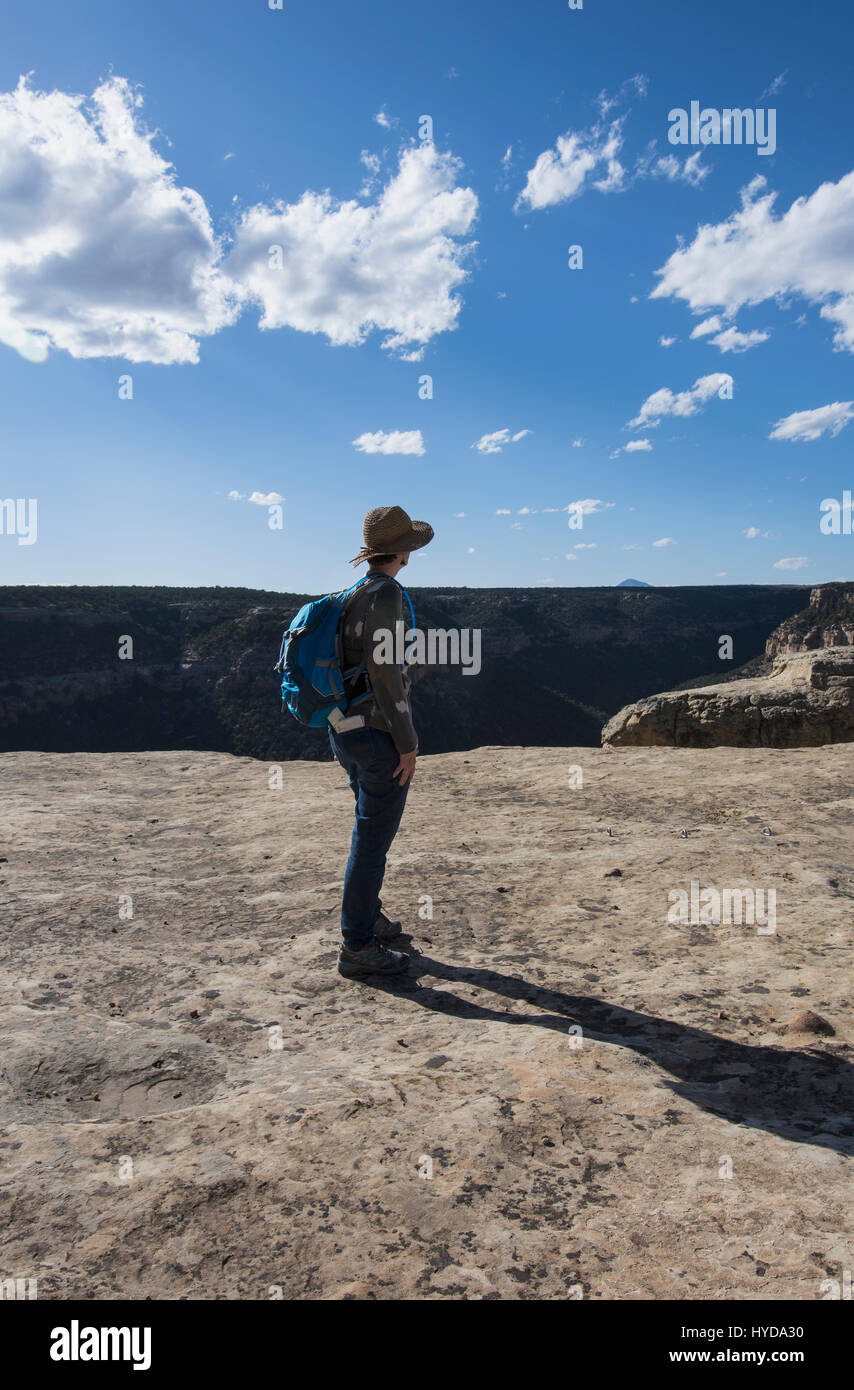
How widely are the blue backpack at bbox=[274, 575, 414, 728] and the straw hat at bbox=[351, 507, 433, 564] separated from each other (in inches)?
10.1

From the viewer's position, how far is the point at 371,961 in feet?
11.0

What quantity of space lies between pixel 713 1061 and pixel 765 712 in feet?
25.3

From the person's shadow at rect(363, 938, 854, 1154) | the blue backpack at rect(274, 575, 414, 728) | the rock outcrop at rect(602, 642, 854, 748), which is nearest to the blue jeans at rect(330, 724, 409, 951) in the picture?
the blue backpack at rect(274, 575, 414, 728)

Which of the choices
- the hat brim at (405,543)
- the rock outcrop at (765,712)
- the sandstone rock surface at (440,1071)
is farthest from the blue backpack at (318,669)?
the rock outcrop at (765,712)

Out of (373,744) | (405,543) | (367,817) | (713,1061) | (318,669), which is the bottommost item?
(713,1061)

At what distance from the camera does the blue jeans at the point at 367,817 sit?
10.9 feet

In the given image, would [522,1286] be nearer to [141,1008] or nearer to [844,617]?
[141,1008]

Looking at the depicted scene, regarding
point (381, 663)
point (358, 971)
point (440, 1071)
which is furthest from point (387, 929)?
point (381, 663)

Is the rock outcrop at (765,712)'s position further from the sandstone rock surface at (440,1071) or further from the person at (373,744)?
the person at (373,744)

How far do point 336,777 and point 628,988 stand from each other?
460cm

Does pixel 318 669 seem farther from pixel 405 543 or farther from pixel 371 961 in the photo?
pixel 371 961
